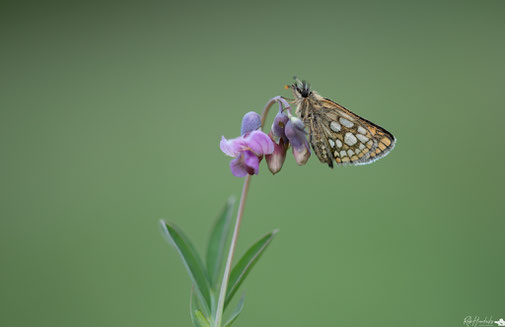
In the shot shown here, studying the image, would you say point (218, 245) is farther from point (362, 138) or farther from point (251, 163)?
point (362, 138)

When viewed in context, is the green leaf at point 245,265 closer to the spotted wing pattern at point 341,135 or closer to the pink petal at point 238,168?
the pink petal at point 238,168

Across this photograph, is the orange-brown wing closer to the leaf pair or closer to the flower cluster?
the flower cluster

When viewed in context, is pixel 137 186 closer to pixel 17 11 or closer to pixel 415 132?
pixel 415 132

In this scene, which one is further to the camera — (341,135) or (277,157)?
(341,135)

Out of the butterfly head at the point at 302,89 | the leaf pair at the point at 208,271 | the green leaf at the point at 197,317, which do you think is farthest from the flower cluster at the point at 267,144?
the green leaf at the point at 197,317

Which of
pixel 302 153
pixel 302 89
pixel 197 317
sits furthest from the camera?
pixel 302 89

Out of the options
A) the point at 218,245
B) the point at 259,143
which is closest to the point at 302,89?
the point at 259,143

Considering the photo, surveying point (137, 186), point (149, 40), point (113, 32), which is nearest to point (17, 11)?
point (113, 32)
